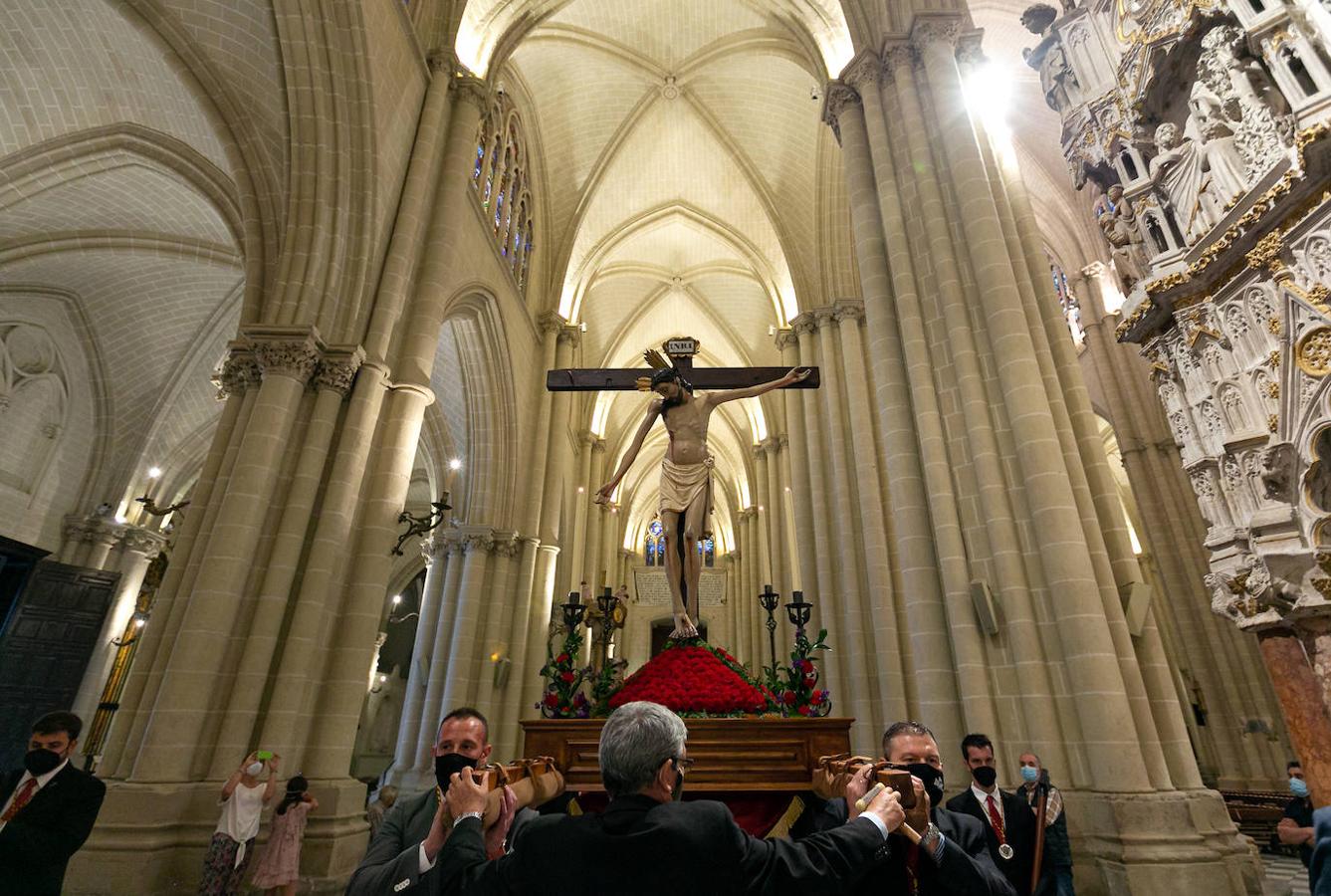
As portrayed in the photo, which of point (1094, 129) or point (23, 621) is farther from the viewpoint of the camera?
→ point (23, 621)

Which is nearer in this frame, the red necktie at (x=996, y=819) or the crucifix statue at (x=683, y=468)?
the red necktie at (x=996, y=819)

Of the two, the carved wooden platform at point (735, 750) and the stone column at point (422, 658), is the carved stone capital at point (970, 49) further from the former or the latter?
the stone column at point (422, 658)

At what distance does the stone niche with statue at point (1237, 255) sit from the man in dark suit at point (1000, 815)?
371 cm

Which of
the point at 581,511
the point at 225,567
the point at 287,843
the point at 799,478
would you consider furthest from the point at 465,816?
the point at 581,511

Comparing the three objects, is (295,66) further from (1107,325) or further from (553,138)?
(1107,325)

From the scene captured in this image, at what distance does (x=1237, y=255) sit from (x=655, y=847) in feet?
23.0

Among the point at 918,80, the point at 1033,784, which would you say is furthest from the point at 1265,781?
the point at 918,80

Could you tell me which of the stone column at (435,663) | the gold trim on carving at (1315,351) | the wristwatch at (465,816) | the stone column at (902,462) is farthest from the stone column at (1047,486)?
the stone column at (435,663)

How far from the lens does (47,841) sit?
2.86 m

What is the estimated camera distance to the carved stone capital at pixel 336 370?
23.7 feet

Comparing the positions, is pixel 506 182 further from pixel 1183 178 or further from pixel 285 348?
pixel 1183 178

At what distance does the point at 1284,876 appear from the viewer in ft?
22.1

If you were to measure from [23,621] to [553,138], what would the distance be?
14.1 meters

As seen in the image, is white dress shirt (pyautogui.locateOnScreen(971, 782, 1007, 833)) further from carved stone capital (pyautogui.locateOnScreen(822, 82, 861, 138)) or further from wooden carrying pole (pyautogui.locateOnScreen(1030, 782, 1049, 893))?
carved stone capital (pyautogui.locateOnScreen(822, 82, 861, 138))
